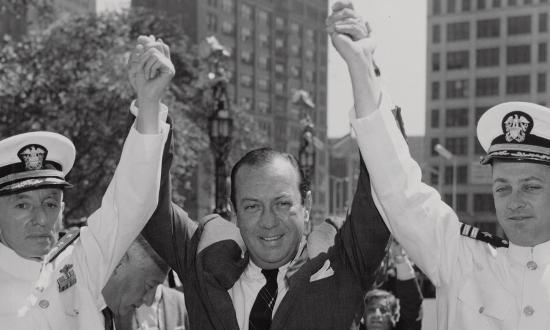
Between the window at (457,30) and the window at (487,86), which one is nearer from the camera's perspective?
the window at (487,86)

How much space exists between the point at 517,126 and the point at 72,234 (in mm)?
1953

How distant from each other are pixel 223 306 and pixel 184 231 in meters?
0.44

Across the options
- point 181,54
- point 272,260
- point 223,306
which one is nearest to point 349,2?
point 272,260

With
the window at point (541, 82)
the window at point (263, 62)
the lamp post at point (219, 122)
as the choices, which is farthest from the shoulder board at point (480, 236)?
the window at point (263, 62)

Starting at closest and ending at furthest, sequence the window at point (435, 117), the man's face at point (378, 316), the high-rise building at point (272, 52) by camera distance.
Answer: the man's face at point (378, 316), the high-rise building at point (272, 52), the window at point (435, 117)

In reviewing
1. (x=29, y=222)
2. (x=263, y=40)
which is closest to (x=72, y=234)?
(x=29, y=222)

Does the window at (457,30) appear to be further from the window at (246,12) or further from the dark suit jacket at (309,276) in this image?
the dark suit jacket at (309,276)

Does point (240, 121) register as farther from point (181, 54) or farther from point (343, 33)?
point (343, 33)

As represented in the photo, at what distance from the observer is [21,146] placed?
3.49 meters

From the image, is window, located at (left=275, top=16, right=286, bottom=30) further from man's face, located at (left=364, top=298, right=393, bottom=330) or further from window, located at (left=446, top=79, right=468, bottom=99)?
man's face, located at (left=364, top=298, right=393, bottom=330)

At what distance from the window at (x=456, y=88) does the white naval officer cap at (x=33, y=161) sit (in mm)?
76200

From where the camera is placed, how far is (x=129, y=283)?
4379mm

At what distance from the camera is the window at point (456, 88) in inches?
3039

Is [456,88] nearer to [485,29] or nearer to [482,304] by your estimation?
[485,29]
